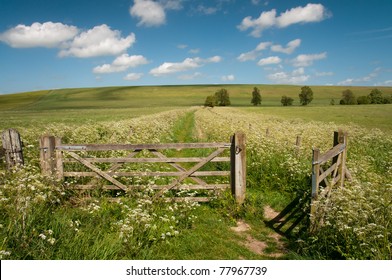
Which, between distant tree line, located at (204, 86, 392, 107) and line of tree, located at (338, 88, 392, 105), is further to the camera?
distant tree line, located at (204, 86, 392, 107)

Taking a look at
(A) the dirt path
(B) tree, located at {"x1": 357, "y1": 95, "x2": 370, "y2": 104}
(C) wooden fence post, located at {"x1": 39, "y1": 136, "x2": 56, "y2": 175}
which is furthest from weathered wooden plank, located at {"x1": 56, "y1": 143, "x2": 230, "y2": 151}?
(B) tree, located at {"x1": 357, "y1": 95, "x2": 370, "y2": 104}

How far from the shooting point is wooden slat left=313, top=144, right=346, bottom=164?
571 cm

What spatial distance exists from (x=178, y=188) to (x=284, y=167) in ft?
13.5

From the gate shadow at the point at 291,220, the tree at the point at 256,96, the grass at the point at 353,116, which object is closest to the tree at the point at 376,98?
the tree at the point at 256,96

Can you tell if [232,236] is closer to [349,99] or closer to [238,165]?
[238,165]

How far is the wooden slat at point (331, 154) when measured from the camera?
18.7 ft

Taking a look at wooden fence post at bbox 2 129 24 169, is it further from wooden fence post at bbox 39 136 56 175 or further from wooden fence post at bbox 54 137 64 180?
wooden fence post at bbox 54 137 64 180

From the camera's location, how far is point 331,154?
629cm

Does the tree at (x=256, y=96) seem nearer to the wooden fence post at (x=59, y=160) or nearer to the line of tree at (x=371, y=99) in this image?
the line of tree at (x=371, y=99)

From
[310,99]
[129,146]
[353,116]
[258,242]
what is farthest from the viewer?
[310,99]

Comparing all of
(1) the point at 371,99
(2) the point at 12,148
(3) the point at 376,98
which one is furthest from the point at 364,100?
(2) the point at 12,148

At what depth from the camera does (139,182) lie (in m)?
7.68
